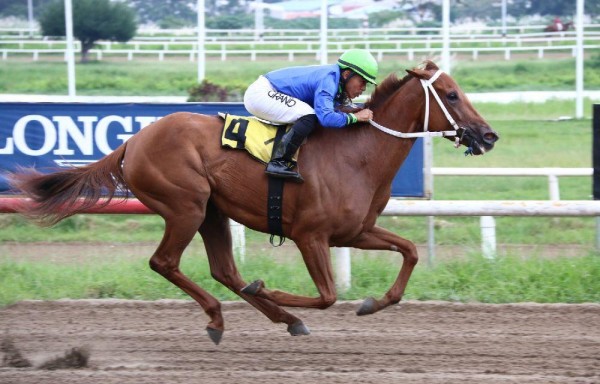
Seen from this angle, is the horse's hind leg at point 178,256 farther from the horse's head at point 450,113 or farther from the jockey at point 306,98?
the horse's head at point 450,113

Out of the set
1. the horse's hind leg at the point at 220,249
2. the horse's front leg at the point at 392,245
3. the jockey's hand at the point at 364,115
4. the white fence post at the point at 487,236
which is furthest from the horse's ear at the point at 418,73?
the white fence post at the point at 487,236

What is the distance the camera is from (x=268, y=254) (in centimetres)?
903

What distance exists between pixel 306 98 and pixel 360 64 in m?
0.44

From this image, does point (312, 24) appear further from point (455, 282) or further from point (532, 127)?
point (455, 282)

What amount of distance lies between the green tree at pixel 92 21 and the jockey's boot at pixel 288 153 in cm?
1608

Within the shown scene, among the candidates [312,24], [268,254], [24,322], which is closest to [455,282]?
[268,254]

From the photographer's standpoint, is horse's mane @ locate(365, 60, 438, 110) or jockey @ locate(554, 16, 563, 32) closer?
horse's mane @ locate(365, 60, 438, 110)

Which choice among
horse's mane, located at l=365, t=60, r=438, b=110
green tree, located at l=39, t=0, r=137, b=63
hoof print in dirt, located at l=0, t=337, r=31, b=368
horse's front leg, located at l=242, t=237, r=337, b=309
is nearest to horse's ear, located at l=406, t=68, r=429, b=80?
horse's mane, located at l=365, t=60, r=438, b=110

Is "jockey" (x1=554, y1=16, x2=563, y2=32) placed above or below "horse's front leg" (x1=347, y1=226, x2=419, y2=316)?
above

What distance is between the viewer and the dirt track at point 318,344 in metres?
5.62

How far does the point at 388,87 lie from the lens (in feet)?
21.3

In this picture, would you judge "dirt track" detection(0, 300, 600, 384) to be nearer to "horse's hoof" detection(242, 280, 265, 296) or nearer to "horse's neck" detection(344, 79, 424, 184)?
"horse's hoof" detection(242, 280, 265, 296)

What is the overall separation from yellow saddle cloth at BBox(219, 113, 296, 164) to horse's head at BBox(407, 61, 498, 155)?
3.12 feet

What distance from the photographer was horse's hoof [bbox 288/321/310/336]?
6.38 meters
